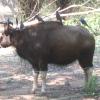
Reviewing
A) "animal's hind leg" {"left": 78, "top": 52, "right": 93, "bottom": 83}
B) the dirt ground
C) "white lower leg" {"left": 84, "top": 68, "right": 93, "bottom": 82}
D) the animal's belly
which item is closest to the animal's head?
the animal's belly

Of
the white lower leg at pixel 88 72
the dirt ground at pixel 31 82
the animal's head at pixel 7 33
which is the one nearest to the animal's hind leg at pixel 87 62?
the white lower leg at pixel 88 72

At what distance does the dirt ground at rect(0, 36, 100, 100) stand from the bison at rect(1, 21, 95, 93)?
1.33ft

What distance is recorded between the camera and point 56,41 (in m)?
7.66

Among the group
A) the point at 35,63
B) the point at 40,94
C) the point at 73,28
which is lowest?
the point at 40,94

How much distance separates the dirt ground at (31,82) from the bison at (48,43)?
404 millimetres

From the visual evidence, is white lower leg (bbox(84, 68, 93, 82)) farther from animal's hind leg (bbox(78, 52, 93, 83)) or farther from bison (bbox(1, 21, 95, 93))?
bison (bbox(1, 21, 95, 93))

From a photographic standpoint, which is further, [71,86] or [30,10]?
[30,10]

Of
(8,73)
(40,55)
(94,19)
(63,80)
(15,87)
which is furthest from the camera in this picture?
(94,19)

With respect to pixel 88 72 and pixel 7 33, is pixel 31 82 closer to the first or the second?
pixel 88 72

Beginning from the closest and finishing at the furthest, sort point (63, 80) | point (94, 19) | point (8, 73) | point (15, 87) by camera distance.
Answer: point (15, 87) → point (63, 80) → point (8, 73) → point (94, 19)

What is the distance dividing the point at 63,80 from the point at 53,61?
5.03 ft

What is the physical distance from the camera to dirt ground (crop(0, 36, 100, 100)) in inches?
301

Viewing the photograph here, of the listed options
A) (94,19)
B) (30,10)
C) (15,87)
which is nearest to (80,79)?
(15,87)

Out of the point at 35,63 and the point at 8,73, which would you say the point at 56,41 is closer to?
the point at 35,63
